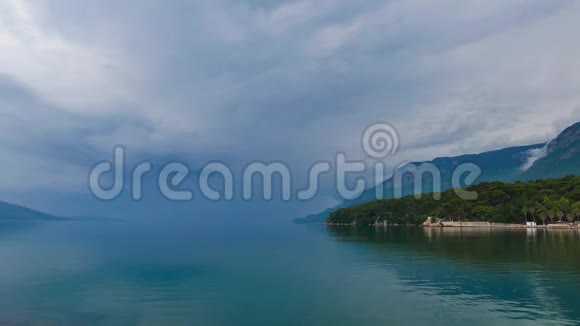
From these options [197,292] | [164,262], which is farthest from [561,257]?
[164,262]

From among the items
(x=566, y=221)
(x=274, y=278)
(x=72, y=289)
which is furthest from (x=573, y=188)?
(x=72, y=289)

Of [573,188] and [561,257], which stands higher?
[573,188]

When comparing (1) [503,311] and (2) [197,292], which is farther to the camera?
(2) [197,292]

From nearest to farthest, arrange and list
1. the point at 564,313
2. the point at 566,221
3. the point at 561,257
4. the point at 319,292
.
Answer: the point at 564,313 < the point at 319,292 < the point at 561,257 < the point at 566,221

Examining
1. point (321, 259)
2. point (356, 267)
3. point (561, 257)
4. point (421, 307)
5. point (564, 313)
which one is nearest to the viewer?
point (564, 313)

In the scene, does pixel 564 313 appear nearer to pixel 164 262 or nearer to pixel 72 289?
pixel 72 289

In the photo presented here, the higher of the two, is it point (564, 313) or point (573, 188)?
point (573, 188)

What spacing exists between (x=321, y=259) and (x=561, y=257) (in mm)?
34700

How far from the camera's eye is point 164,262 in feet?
210

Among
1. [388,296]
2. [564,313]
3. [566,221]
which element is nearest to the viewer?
[564,313]

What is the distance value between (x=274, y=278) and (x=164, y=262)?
77.5 feet

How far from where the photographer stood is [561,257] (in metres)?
60.9

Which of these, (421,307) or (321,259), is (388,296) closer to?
(421,307)

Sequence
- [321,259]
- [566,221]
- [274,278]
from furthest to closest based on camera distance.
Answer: [566,221], [321,259], [274,278]
